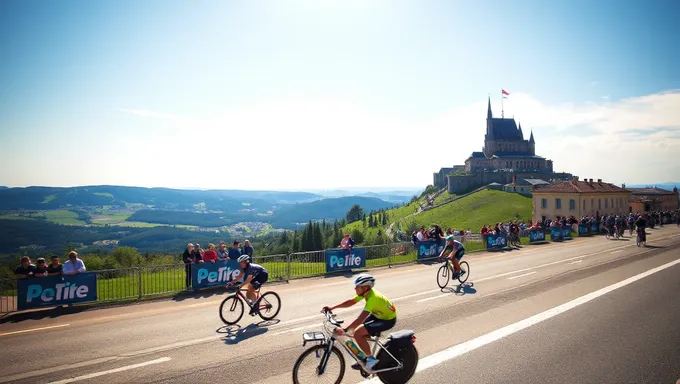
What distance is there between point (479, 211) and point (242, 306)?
91.0 m

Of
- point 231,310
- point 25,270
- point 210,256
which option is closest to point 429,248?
point 210,256

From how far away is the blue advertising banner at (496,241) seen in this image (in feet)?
103

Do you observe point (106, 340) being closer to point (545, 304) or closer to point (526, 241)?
point (545, 304)

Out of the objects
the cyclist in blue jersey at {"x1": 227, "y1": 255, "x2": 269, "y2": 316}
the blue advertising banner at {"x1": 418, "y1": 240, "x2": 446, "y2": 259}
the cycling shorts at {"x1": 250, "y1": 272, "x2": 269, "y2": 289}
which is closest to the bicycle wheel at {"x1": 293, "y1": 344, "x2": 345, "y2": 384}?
the cyclist in blue jersey at {"x1": 227, "y1": 255, "x2": 269, "y2": 316}

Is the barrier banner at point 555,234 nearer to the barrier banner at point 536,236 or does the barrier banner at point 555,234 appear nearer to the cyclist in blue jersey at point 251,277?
the barrier banner at point 536,236

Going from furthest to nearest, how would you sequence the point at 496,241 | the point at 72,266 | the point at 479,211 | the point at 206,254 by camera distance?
the point at 479,211, the point at 496,241, the point at 206,254, the point at 72,266

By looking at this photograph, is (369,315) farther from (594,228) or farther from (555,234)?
(594,228)

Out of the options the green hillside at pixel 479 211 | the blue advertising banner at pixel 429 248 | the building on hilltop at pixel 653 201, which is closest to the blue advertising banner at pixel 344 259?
the blue advertising banner at pixel 429 248

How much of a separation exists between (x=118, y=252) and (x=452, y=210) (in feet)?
269

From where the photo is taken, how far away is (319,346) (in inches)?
251

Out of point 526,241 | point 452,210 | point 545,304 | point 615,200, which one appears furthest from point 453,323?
point 452,210

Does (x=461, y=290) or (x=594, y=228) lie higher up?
(x=461, y=290)

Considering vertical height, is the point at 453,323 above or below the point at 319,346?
below

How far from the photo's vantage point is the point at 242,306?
446 inches
